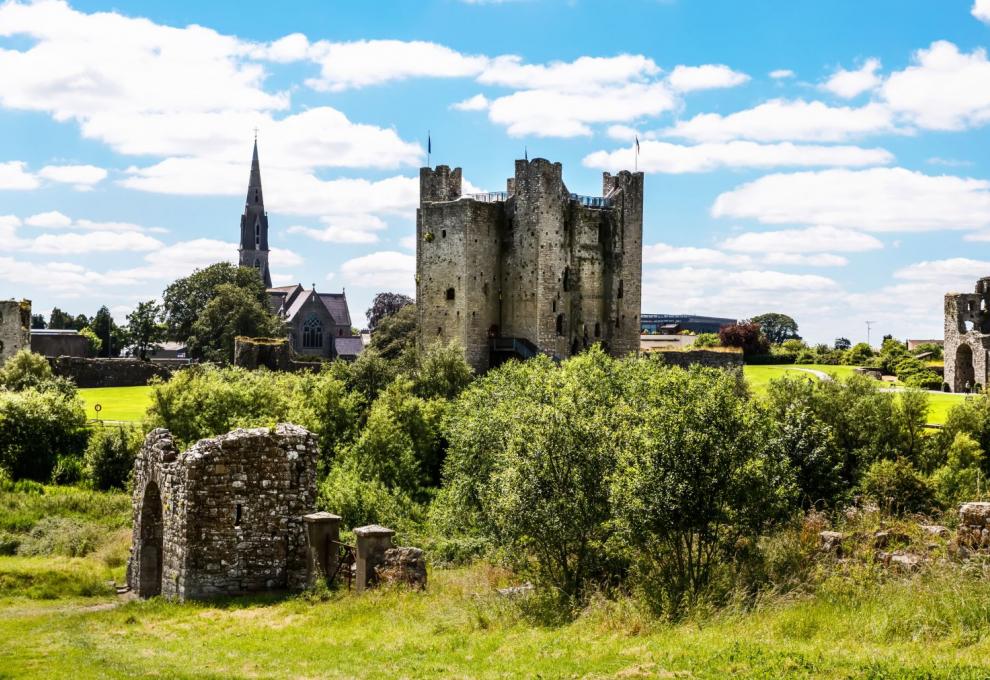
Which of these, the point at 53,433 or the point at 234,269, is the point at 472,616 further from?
the point at 234,269

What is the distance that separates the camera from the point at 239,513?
17.0 meters

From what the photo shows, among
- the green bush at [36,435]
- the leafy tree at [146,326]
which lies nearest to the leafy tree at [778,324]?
the leafy tree at [146,326]

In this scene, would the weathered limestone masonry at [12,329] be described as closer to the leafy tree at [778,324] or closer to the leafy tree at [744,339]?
the leafy tree at [744,339]

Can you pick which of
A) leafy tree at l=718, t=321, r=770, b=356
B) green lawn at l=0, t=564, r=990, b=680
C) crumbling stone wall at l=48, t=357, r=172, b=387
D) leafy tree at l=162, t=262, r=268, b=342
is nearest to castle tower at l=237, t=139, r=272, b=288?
leafy tree at l=162, t=262, r=268, b=342

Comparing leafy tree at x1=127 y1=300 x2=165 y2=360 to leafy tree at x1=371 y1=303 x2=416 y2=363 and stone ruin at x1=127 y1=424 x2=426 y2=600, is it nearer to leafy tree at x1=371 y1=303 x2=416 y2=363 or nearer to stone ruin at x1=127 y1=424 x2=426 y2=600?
leafy tree at x1=371 y1=303 x2=416 y2=363

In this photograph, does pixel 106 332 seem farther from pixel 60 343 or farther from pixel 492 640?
pixel 492 640

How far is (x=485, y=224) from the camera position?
170 feet

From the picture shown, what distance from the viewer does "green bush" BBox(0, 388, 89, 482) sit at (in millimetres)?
40375

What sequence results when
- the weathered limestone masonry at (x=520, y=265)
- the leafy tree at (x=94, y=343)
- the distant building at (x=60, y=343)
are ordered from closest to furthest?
the weathered limestone masonry at (x=520, y=265) → the distant building at (x=60, y=343) → the leafy tree at (x=94, y=343)

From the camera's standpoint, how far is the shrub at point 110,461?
38031 millimetres

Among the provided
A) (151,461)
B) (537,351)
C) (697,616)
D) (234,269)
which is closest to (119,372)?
(234,269)

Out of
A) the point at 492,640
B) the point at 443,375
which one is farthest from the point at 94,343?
the point at 492,640

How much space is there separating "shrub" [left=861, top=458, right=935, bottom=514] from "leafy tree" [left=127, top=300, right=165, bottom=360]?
74245 millimetres

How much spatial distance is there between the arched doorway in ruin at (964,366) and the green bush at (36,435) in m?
50.0
